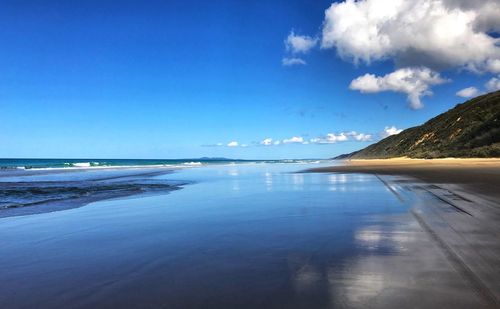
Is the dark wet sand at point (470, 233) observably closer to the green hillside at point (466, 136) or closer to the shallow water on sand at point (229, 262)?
the shallow water on sand at point (229, 262)

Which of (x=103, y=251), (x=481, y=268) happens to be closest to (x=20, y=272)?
(x=103, y=251)

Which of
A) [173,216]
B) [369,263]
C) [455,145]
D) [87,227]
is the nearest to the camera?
[369,263]

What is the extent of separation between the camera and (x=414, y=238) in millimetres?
6238

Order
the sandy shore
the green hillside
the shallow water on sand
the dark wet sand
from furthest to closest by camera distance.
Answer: the green hillside < the sandy shore < the dark wet sand < the shallow water on sand

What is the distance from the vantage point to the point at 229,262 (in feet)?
17.0

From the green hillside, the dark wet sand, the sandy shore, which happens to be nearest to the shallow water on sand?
the dark wet sand

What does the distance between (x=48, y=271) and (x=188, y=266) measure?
1939 mm

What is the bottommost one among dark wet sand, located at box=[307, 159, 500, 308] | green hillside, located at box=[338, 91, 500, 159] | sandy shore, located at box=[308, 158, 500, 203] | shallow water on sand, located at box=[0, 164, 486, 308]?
shallow water on sand, located at box=[0, 164, 486, 308]

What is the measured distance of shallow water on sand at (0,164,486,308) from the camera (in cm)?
382

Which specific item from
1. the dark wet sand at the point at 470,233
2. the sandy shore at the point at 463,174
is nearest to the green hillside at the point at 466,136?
the sandy shore at the point at 463,174

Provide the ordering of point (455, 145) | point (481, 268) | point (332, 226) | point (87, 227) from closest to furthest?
point (481, 268), point (332, 226), point (87, 227), point (455, 145)

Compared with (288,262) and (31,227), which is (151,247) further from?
(31,227)

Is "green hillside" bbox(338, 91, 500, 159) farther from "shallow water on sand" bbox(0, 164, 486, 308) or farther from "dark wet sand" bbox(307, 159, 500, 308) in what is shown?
"shallow water on sand" bbox(0, 164, 486, 308)

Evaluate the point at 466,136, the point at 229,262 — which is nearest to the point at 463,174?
the point at 229,262
